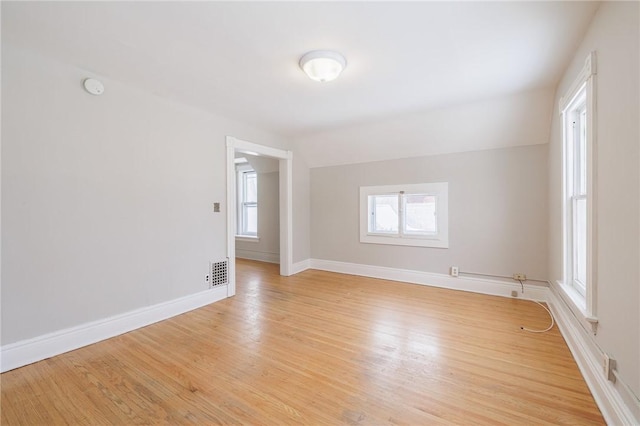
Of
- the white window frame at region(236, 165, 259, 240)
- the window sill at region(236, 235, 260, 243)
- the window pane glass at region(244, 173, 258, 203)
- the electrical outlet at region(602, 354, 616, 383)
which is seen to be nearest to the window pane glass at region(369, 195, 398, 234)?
the window sill at region(236, 235, 260, 243)

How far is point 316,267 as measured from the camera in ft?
17.0

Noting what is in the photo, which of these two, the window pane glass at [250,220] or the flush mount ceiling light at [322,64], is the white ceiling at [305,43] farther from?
the window pane glass at [250,220]

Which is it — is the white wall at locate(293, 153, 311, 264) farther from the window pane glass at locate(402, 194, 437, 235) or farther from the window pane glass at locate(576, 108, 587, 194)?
the window pane glass at locate(576, 108, 587, 194)

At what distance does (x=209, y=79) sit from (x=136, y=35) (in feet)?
2.29

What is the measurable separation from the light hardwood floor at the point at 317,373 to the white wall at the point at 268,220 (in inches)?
116

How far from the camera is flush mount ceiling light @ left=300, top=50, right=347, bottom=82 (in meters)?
2.09

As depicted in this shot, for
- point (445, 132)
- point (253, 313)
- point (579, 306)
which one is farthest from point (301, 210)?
point (579, 306)

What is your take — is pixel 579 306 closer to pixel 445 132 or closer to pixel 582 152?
pixel 582 152

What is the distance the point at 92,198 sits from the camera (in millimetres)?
2410

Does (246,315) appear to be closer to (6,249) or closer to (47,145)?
(6,249)

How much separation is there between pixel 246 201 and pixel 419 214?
4.17m

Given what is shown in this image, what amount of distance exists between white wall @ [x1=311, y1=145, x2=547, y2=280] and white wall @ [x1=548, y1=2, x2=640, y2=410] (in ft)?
6.47

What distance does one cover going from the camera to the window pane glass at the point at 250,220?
6516 mm

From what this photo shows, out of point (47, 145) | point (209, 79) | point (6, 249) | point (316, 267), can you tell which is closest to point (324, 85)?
point (209, 79)
